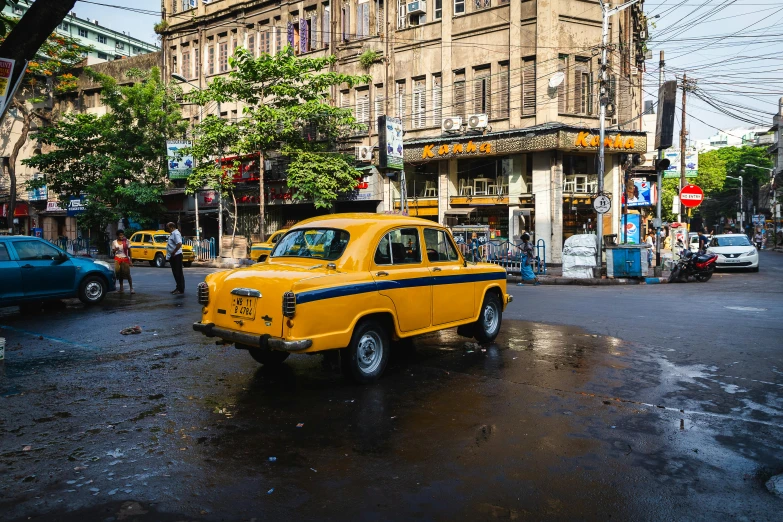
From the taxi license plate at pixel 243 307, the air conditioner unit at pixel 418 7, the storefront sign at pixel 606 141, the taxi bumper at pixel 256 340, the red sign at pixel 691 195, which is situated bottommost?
the taxi bumper at pixel 256 340

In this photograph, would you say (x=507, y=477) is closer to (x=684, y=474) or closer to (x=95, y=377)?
(x=684, y=474)

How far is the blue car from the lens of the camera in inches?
466

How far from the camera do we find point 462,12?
28.0 m

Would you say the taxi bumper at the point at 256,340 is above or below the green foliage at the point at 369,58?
below

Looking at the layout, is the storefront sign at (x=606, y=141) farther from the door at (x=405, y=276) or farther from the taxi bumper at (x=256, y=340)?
the taxi bumper at (x=256, y=340)

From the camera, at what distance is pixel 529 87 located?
2605 cm

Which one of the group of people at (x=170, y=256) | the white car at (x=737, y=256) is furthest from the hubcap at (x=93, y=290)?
the white car at (x=737, y=256)

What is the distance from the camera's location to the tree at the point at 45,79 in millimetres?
38875

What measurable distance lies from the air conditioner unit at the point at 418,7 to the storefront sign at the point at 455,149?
667 centimetres

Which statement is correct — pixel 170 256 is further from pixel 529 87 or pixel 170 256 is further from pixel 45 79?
pixel 45 79

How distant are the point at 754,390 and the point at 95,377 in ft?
24.5

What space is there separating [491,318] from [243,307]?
4.13 meters

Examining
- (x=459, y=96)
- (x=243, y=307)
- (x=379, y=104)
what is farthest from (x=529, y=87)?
(x=243, y=307)

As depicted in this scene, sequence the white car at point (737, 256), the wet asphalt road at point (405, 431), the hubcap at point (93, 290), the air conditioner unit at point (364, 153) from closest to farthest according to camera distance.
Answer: the wet asphalt road at point (405, 431), the hubcap at point (93, 290), the white car at point (737, 256), the air conditioner unit at point (364, 153)
